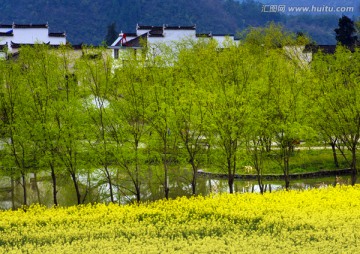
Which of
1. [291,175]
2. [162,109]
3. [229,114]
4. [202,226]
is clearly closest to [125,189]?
[162,109]

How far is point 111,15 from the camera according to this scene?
541ft

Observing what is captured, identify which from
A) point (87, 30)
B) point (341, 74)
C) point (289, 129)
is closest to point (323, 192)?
point (289, 129)

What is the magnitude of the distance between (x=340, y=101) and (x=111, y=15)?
417 ft

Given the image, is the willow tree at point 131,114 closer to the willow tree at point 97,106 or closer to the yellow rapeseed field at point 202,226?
the willow tree at point 97,106

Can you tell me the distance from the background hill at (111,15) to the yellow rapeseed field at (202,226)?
428 feet

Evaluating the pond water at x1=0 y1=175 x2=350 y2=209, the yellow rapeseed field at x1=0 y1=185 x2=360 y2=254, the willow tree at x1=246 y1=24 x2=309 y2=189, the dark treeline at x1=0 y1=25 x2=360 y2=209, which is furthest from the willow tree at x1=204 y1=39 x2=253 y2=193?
the yellow rapeseed field at x1=0 y1=185 x2=360 y2=254

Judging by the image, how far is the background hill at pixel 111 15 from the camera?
160 metres

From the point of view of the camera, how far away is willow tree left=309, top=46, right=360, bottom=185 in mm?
41750

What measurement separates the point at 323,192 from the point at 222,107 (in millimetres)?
8501

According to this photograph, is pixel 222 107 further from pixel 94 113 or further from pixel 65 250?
pixel 65 250

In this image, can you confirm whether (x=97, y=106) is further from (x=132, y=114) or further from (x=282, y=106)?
(x=282, y=106)

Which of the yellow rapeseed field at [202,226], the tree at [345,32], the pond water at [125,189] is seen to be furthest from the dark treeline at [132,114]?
the tree at [345,32]

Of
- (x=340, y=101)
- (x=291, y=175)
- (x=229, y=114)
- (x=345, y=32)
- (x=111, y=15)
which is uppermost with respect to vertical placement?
(x=111, y=15)

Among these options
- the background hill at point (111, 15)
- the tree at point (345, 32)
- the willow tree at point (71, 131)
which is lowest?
the willow tree at point (71, 131)
